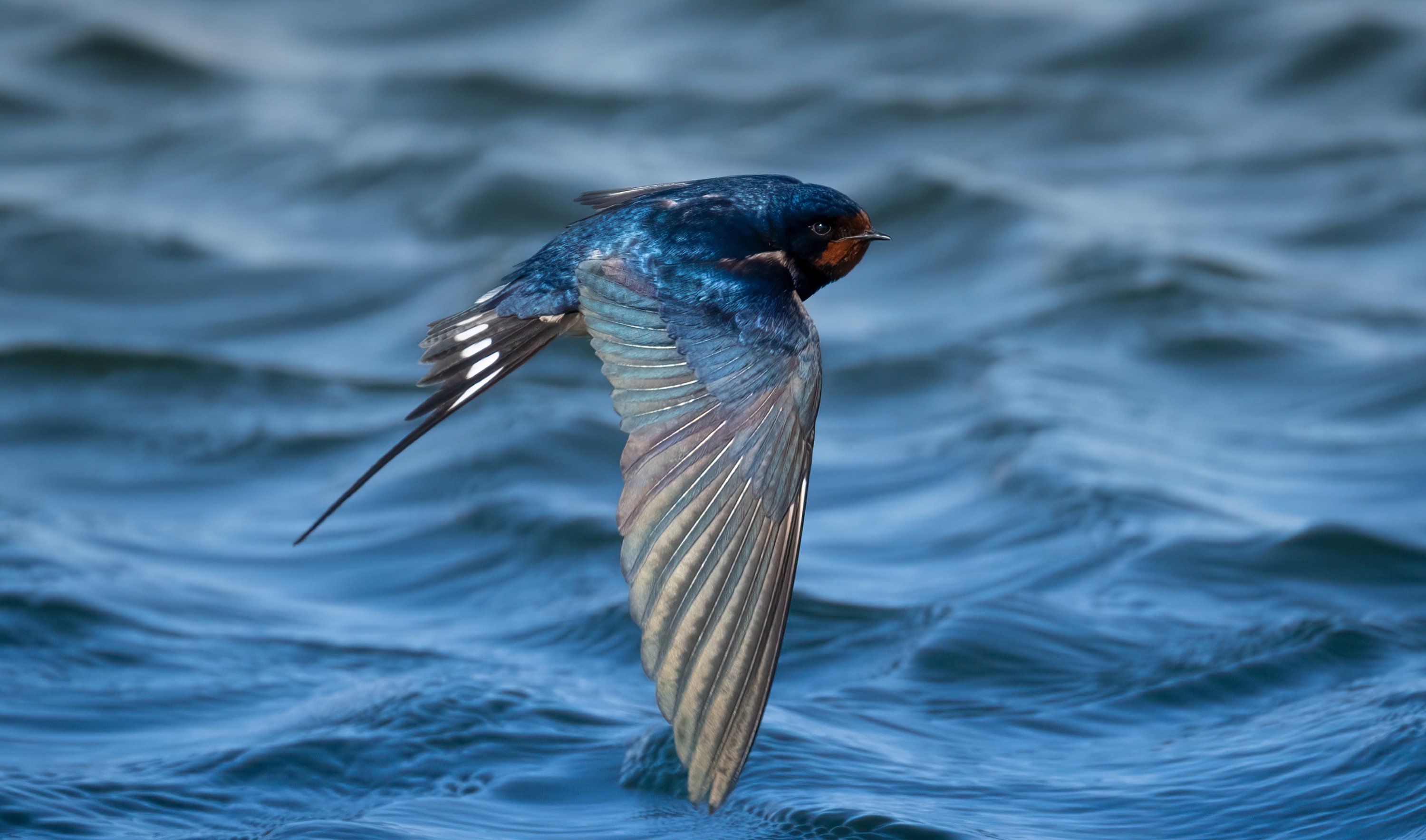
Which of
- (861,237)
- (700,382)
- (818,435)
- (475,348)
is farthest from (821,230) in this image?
(818,435)

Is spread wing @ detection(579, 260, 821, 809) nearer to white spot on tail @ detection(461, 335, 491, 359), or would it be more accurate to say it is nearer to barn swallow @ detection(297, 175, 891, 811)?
barn swallow @ detection(297, 175, 891, 811)

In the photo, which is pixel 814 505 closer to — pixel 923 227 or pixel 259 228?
pixel 923 227

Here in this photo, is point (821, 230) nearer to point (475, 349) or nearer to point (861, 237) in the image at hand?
point (861, 237)

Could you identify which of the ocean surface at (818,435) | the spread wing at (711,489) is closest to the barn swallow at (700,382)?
the spread wing at (711,489)

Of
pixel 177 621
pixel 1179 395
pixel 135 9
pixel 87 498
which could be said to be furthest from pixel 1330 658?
pixel 135 9

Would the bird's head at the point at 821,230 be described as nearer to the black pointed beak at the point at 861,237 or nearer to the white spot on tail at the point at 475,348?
the black pointed beak at the point at 861,237

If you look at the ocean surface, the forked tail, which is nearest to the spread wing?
the forked tail

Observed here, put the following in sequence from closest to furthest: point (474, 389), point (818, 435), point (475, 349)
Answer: point (474, 389), point (475, 349), point (818, 435)
